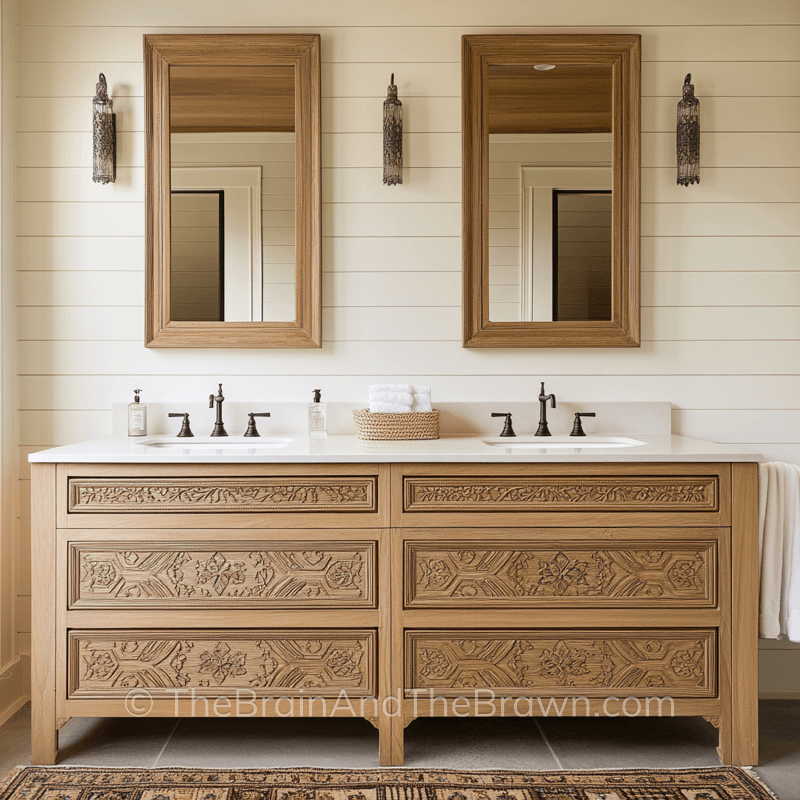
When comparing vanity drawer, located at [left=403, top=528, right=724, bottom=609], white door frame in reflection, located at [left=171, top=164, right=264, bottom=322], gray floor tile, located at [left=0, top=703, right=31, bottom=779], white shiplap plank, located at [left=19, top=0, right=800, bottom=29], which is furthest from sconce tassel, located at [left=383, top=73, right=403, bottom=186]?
gray floor tile, located at [left=0, top=703, right=31, bottom=779]

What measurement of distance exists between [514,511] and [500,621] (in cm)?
29

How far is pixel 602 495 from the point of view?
181 cm

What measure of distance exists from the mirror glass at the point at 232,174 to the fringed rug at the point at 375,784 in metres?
1.43

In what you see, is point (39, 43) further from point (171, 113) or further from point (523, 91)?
point (523, 91)

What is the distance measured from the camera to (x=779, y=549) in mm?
1950

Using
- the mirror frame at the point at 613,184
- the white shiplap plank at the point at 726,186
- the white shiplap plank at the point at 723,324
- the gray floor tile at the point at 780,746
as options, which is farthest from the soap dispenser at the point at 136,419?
the gray floor tile at the point at 780,746

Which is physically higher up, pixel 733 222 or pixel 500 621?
pixel 733 222

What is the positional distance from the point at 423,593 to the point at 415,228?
123cm

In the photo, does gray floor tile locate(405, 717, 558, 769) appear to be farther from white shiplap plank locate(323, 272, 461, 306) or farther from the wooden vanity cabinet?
white shiplap plank locate(323, 272, 461, 306)

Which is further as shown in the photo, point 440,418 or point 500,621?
point 440,418

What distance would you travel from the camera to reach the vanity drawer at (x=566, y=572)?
1.80 m

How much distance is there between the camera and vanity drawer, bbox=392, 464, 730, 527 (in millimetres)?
1804

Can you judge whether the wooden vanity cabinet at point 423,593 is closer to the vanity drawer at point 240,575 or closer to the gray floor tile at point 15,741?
the vanity drawer at point 240,575

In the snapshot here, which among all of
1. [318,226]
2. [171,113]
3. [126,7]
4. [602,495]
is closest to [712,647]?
[602,495]
